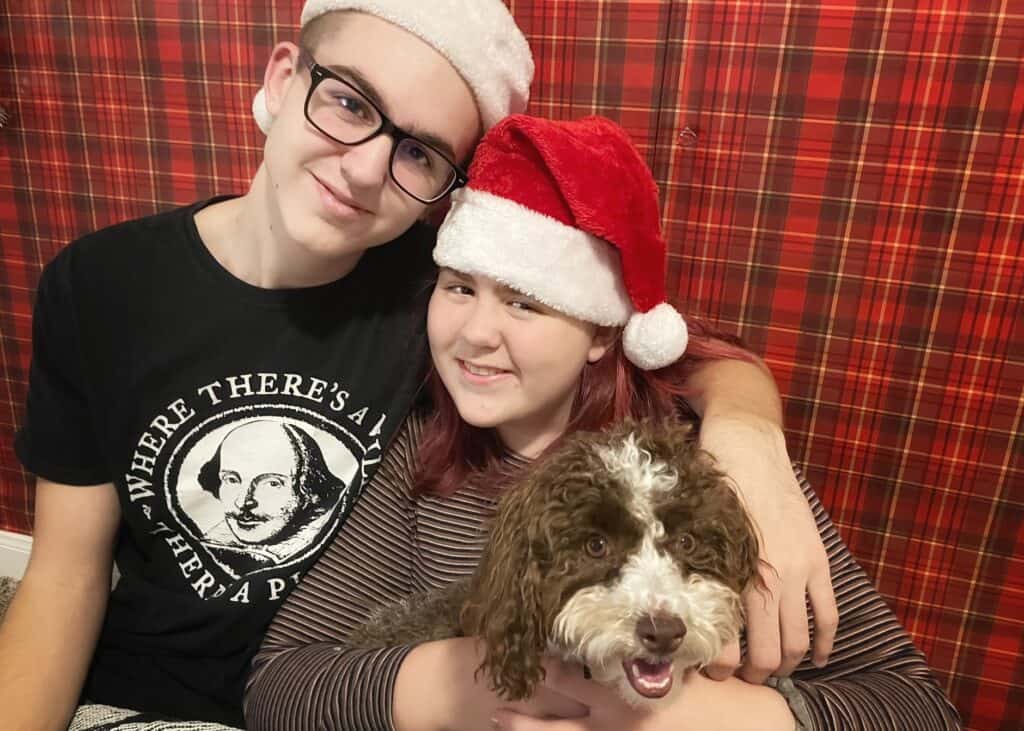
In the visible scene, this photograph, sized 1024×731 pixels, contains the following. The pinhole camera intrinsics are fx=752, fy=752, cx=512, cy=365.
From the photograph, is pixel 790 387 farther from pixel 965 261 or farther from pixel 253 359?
pixel 253 359

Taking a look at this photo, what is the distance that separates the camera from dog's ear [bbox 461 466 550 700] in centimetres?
89

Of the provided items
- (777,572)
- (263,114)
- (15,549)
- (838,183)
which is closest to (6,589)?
(15,549)

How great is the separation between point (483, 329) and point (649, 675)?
51 cm

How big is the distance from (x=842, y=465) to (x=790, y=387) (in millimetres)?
227

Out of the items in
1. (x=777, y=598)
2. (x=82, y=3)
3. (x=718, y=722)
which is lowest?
(x=718, y=722)

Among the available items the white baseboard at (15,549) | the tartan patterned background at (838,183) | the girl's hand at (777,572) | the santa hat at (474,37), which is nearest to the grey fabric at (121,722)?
the girl's hand at (777,572)

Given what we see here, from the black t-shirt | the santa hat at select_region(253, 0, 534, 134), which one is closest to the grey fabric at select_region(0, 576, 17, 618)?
the black t-shirt

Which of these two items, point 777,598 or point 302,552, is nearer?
point 777,598

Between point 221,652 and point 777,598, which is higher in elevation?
point 777,598

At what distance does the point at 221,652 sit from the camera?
1318 millimetres

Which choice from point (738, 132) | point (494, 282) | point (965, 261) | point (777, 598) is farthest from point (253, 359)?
point (965, 261)

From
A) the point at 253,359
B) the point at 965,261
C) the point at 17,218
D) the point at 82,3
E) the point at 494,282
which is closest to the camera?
the point at 494,282

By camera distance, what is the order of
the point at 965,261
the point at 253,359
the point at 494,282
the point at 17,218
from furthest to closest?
the point at 17,218 < the point at 965,261 < the point at 253,359 < the point at 494,282

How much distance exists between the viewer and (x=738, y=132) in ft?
5.26
